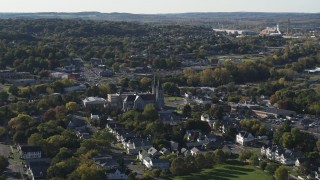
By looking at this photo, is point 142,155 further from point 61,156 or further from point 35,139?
point 35,139

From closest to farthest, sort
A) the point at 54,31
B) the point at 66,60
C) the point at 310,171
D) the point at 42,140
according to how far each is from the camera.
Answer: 1. the point at 310,171
2. the point at 42,140
3. the point at 66,60
4. the point at 54,31

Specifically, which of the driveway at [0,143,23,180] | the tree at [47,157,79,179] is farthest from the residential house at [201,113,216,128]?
the tree at [47,157,79,179]

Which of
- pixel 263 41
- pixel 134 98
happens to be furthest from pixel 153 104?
pixel 263 41

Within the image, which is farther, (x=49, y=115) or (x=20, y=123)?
(x=49, y=115)

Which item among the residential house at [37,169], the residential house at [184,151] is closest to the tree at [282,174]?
the residential house at [184,151]

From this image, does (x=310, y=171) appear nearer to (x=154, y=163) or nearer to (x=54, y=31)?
(x=154, y=163)

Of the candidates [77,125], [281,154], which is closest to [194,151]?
[281,154]

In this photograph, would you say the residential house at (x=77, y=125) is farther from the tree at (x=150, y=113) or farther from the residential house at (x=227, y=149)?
the residential house at (x=227, y=149)
